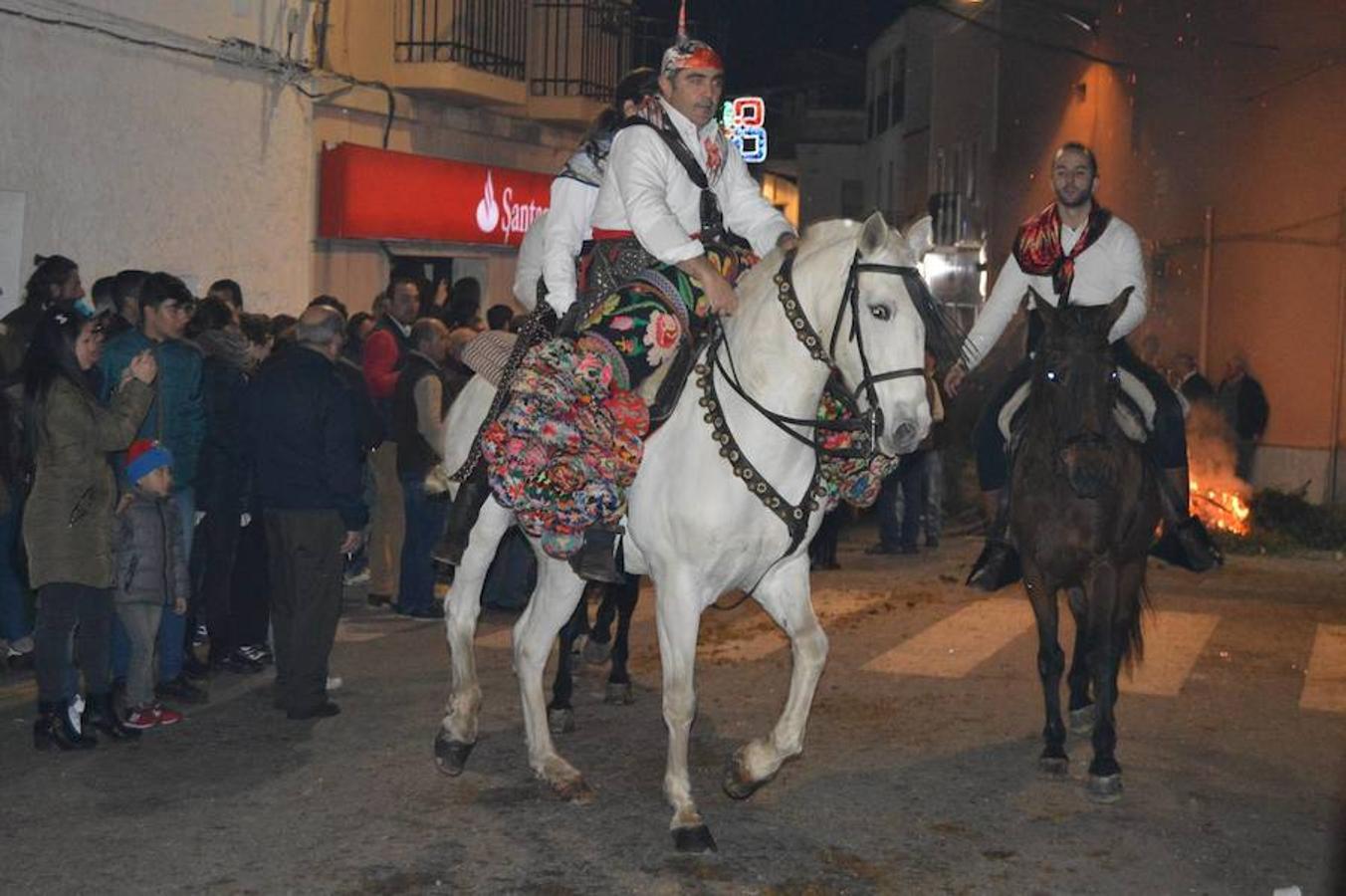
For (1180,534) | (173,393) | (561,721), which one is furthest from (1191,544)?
(173,393)

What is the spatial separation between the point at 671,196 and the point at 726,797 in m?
2.65

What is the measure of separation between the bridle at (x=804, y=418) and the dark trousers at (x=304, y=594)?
2.95 metres

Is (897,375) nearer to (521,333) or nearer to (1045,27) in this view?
(521,333)

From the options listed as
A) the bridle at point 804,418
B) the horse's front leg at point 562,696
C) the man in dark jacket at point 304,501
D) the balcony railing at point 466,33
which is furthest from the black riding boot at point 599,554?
the balcony railing at point 466,33

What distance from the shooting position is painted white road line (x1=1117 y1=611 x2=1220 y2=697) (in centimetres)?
1021

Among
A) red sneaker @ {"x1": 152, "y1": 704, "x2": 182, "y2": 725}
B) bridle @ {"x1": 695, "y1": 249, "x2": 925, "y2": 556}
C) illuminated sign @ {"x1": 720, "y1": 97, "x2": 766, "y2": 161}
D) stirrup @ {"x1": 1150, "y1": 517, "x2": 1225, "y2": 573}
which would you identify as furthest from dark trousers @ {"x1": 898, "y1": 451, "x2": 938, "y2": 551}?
illuminated sign @ {"x1": 720, "y1": 97, "x2": 766, "y2": 161}

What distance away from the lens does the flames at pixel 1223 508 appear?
16922 millimetres

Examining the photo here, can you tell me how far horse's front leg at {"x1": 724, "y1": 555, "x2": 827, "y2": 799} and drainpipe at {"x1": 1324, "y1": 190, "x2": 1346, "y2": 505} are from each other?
13821mm

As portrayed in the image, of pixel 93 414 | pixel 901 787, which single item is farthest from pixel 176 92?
pixel 901 787

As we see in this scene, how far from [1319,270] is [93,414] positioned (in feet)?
51.8

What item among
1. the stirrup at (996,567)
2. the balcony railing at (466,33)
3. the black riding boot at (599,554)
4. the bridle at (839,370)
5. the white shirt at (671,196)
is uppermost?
the balcony railing at (466,33)

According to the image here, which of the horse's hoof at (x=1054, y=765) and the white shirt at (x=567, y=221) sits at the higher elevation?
the white shirt at (x=567, y=221)

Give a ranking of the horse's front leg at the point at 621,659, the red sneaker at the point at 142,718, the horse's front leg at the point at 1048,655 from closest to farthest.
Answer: the horse's front leg at the point at 1048,655, the red sneaker at the point at 142,718, the horse's front leg at the point at 621,659

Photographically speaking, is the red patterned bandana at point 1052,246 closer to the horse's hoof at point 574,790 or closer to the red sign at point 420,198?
the horse's hoof at point 574,790
